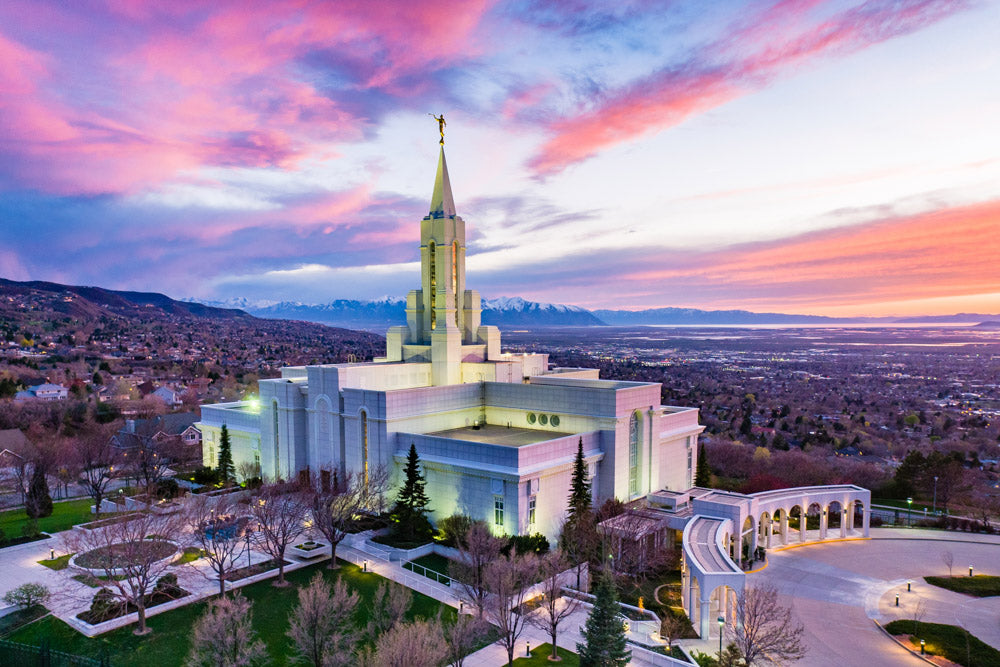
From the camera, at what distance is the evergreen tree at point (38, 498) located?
3647 centimetres

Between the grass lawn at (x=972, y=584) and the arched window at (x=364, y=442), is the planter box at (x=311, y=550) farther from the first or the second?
the grass lawn at (x=972, y=584)

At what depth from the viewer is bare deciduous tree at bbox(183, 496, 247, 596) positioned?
26.2 m

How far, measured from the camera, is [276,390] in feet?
143

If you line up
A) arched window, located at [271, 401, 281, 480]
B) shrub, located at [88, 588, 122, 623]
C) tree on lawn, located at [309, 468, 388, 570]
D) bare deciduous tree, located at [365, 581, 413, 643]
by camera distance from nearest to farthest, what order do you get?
bare deciduous tree, located at [365, 581, 413, 643], shrub, located at [88, 588, 122, 623], tree on lawn, located at [309, 468, 388, 570], arched window, located at [271, 401, 281, 480]

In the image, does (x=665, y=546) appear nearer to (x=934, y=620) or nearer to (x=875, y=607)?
(x=875, y=607)

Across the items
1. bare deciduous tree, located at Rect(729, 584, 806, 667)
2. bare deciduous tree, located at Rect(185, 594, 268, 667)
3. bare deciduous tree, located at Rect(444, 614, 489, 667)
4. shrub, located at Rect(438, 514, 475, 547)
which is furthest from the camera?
shrub, located at Rect(438, 514, 475, 547)

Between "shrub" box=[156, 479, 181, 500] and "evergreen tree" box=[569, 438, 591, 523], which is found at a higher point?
"evergreen tree" box=[569, 438, 591, 523]

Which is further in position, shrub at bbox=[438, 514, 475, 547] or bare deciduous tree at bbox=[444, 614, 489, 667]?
shrub at bbox=[438, 514, 475, 547]

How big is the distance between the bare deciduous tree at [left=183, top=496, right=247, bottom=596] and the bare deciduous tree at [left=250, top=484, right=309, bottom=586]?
1063 mm

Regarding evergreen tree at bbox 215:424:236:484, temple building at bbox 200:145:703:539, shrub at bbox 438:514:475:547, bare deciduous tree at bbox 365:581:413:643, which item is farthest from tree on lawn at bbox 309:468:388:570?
evergreen tree at bbox 215:424:236:484

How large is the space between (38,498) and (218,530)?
1943 cm

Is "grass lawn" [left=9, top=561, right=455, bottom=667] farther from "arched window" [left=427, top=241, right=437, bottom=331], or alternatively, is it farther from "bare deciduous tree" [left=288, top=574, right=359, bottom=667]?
"arched window" [left=427, top=241, right=437, bottom=331]

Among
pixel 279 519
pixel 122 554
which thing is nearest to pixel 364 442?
pixel 279 519

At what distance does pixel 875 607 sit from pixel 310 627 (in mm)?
25493
